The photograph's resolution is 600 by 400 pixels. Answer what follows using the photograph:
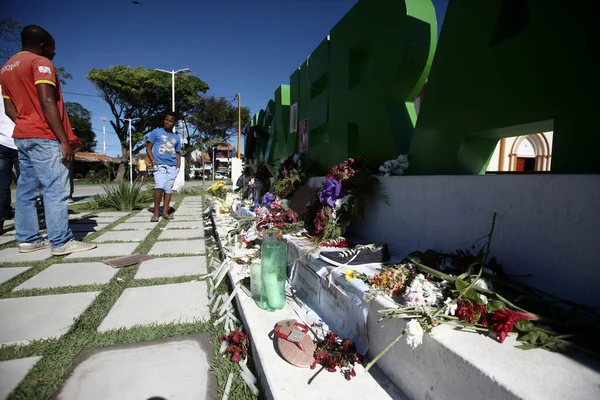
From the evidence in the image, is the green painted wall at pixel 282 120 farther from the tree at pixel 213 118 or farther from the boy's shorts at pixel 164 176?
the tree at pixel 213 118

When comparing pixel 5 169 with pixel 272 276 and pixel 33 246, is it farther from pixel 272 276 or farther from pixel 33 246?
→ pixel 272 276

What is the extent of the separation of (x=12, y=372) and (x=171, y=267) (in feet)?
5.42

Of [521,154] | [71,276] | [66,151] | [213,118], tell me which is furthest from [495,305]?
[213,118]

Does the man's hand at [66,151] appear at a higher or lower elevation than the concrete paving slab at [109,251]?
higher

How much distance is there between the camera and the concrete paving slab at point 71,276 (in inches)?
99.7

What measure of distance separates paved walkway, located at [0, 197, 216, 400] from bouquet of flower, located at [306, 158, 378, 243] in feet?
3.59

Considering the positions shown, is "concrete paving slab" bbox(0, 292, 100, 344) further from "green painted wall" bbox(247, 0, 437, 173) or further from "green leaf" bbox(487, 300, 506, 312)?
"green painted wall" bbox(247, 0, 437, 173)

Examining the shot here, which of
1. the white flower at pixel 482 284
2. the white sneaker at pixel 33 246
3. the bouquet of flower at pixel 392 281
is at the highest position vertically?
the white flower at pixel 482 284

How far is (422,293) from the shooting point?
1.18 m

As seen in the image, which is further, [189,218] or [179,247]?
[189,218]

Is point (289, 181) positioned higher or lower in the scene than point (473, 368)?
higher

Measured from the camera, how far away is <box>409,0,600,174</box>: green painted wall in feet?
4.13

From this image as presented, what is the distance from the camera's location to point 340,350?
1.42 m

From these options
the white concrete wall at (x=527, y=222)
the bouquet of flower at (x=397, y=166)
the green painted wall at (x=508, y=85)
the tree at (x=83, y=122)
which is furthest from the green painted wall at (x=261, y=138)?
the tree at (x=83, y=122)
